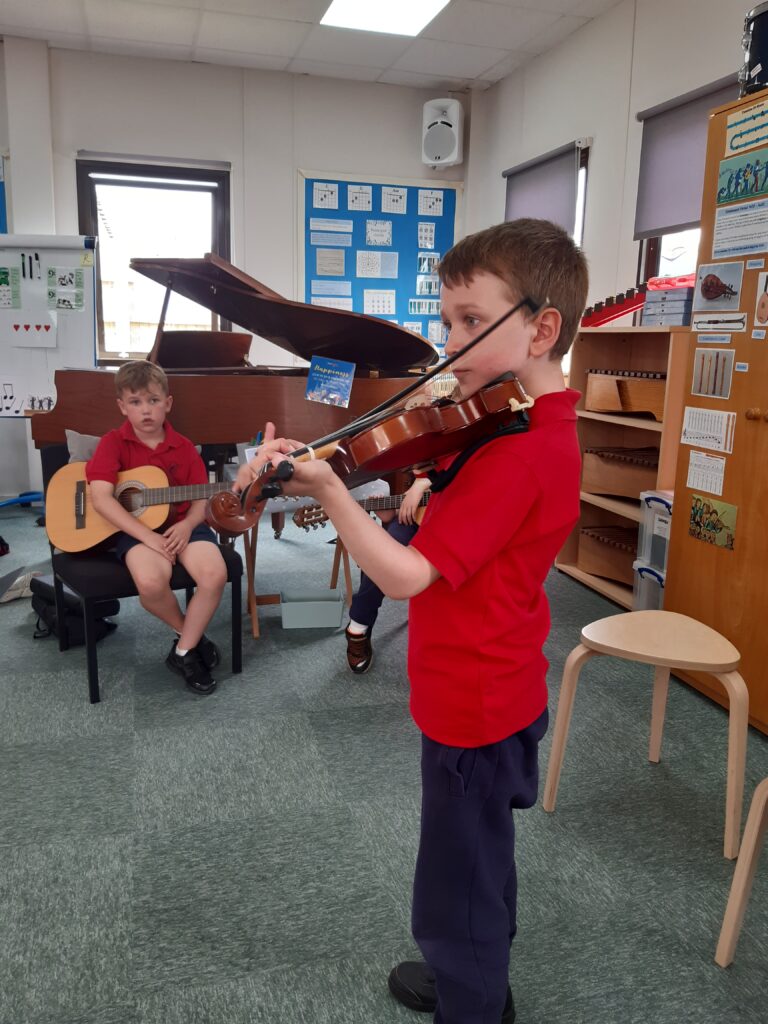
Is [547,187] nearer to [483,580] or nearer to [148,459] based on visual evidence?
[148,459]

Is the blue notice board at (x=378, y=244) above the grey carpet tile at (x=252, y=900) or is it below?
above

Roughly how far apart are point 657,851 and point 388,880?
0.65m

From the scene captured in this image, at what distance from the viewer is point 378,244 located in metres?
5.63

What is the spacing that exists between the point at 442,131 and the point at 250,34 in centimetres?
148

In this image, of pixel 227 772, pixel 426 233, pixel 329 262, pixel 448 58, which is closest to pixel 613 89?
pixel 448 58

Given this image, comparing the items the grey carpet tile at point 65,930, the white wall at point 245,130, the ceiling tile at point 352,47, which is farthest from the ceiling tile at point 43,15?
the grey carpet tile at point 65,930

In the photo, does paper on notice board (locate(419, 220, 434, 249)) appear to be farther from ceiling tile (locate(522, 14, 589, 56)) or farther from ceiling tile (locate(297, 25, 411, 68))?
ceiling tile (locate(522, 14, 589, 56))

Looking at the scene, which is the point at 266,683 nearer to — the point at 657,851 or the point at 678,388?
the point at 657,851

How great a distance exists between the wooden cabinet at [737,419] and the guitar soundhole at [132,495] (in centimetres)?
187

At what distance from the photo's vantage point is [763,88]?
2312 millimetres

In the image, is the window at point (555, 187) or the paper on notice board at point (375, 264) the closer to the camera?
the window at point (555, 187)

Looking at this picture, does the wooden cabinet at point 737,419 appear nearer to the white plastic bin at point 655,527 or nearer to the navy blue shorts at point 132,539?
the white plastic bin at point 655,527

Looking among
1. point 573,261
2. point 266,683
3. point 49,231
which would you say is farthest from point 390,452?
point 49,231

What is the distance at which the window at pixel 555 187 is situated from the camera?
4.44 meters
